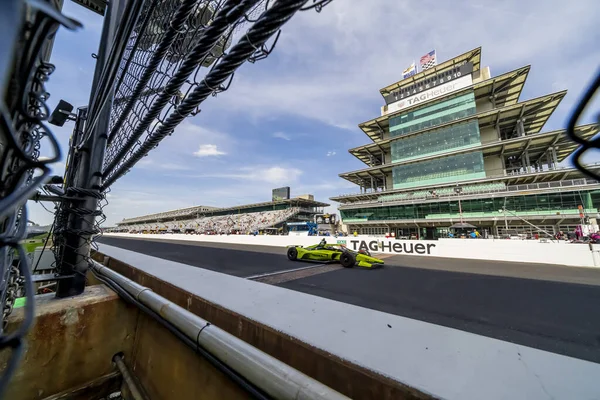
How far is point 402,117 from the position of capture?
35094 mm

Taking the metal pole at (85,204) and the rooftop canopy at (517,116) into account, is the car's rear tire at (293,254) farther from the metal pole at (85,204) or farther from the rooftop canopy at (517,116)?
the rooftop canopy at (517,116)

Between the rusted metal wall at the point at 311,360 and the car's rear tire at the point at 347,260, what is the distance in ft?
21.3

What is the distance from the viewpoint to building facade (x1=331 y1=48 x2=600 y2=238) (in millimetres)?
23103

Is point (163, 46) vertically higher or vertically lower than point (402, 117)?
lower

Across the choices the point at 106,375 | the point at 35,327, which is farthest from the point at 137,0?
the point at 106,375

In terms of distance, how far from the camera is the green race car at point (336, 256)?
787cm

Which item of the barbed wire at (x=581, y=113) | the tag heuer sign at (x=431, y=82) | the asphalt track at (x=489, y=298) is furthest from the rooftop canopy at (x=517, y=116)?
the barbed wire at (x=581, y=113)

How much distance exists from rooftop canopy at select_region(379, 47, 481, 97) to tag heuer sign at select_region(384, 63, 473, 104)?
2.50 feet

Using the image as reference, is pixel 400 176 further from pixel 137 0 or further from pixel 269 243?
pixel 137 0

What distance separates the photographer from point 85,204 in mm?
2252

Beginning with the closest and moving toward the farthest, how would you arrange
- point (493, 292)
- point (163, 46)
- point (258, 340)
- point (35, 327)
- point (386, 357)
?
point (386, 357)
point (163, 46)
point (258, 340)
point (35, 327)
point (493, 292)

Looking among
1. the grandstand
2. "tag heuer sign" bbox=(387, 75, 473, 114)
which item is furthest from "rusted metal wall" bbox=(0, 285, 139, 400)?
"tag heuer sign" bbox=(387, 75, 473, 114)

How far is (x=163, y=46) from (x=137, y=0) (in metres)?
0.26

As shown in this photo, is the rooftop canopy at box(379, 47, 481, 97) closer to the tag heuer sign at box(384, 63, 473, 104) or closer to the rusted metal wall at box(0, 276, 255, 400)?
the tag heuer sign at box(384, 63, 473, 104)
